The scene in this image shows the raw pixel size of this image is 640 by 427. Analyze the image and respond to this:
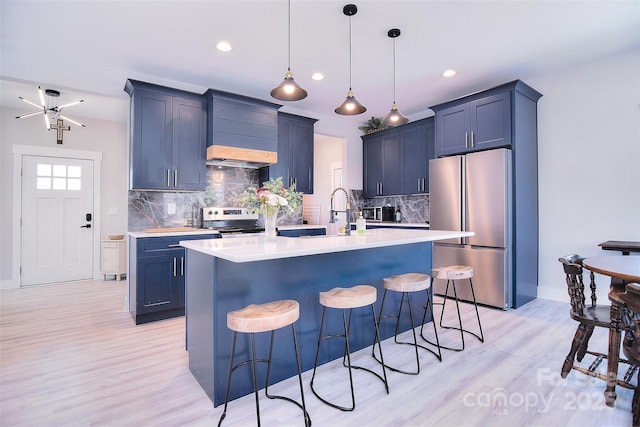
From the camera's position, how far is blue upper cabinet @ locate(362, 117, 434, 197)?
496 cm

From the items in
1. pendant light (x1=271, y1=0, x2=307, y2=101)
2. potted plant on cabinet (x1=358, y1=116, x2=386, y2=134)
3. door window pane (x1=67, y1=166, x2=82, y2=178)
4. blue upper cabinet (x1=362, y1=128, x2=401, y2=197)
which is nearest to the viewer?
pendant light (x1=271, y1=0, x2=307, y2=101)

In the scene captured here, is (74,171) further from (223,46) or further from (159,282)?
(223,46)

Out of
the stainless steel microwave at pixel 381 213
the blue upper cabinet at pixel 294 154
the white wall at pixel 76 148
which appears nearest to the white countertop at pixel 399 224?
the stainless steel microwave at pixel 381 213

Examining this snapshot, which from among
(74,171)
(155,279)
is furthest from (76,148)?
(155,279)

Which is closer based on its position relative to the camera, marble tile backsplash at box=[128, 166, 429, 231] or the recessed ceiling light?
the recessed ceiling light

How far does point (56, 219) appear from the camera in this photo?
517cm

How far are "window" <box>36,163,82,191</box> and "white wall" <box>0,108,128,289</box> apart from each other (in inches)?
12.6

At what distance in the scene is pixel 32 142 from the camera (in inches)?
195

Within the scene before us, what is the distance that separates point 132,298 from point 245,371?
2220mm

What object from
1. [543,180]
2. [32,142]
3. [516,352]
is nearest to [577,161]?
[543,180]

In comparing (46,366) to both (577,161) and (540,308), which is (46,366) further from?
(577,161)

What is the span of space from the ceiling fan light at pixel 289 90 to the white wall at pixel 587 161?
3.33m

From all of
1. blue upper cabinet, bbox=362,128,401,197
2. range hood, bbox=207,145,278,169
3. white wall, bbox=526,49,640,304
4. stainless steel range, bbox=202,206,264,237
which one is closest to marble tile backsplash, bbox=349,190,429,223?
blue upper cabinet, bbox=362,128,401,197

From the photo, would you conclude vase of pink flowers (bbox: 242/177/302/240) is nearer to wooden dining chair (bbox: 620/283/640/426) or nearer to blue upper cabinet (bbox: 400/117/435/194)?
wooden dining chair (bbox: 620/283/640/426)
